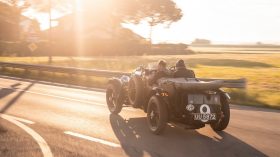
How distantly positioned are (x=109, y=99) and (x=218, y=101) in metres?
4.17

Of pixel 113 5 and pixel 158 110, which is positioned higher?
pixel 113 5

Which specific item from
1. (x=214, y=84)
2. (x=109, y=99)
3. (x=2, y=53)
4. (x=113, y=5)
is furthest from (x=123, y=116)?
(x=113, y=5)

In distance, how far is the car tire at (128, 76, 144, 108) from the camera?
10.1 m

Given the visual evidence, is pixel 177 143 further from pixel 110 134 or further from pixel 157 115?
pixel 110 134

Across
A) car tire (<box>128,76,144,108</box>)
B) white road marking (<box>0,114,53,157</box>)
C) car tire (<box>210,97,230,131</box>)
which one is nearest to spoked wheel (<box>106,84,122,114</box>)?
car tire (<box>128,76,144,108</box>)

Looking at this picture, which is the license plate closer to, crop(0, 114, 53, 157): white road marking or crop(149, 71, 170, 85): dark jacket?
crop(149, 71, 170, 85): dark jacket

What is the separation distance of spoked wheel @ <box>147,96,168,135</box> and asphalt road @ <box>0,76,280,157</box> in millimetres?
175

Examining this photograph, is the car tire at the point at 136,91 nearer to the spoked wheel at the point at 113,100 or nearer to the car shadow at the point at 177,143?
the car shadow at the point at 177,143

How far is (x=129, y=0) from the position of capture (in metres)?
70.7

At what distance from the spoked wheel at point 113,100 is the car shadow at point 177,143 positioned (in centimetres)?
133

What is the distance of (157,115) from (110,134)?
1.11 m

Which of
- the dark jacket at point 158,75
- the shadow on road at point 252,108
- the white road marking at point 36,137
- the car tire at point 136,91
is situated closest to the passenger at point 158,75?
the dark jacket at point 158,75

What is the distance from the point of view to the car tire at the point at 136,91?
10.1 m

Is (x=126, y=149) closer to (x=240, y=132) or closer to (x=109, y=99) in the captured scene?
(x=240, y=132)
